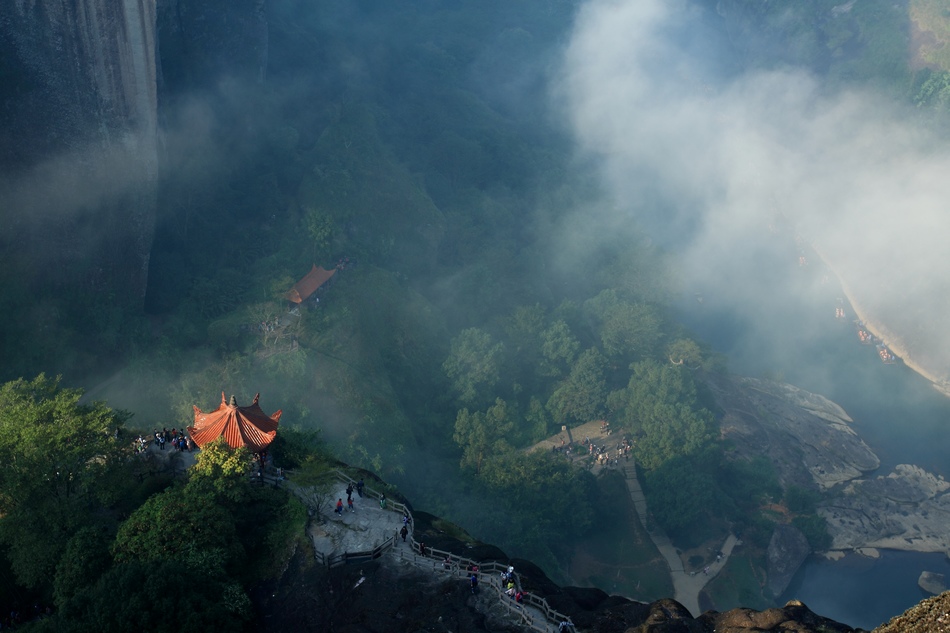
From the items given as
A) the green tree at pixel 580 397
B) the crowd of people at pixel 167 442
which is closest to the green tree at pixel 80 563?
the crowd of people at pixel 167 442

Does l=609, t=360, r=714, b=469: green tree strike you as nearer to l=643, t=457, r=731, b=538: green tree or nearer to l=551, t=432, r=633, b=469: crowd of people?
l=643, t=457, r=731, b=538: green tree

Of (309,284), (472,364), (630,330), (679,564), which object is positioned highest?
(309,284)

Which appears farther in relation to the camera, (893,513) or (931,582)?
(893,513)

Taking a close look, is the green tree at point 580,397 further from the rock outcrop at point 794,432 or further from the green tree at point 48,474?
the green tree at point 48,474

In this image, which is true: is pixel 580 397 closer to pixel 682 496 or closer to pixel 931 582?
pixel 682 496

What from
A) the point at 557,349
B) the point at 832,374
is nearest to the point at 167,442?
the point at 557,349

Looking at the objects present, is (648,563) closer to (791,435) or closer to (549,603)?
(791,435)
